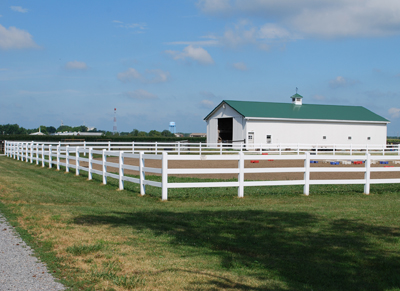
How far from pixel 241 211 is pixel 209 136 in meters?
41.8

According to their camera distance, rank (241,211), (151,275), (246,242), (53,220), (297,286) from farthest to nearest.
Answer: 1. (241,211)
2. (53,220)
3. (246,242)
4. (151,275)
5. (297,286)

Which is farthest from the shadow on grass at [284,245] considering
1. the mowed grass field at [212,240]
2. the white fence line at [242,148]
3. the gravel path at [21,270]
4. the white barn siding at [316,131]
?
the white barn siding at [316,131]

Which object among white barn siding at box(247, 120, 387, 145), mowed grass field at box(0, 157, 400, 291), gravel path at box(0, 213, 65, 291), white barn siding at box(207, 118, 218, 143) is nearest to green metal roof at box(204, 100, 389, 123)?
white barn siding at box(247, 120, 387, 145)

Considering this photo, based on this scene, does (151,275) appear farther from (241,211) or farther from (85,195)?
(85,195)

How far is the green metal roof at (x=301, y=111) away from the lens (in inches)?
1832

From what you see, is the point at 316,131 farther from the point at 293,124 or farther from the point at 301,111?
the point at 301,111

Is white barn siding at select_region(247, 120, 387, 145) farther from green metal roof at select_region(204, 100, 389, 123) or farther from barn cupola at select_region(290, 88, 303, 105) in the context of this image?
barn cupola at select_region(290, 88, 303, 105)

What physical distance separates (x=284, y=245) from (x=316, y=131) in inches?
1685

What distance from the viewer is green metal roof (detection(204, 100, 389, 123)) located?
153 feet

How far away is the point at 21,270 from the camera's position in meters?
5.27

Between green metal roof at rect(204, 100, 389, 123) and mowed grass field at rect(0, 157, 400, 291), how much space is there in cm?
3449

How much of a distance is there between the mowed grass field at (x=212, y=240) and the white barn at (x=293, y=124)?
33.3 meters

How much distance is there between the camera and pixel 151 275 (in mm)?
5051

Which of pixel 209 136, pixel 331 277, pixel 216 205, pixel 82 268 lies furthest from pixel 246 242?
pixel 209 136
